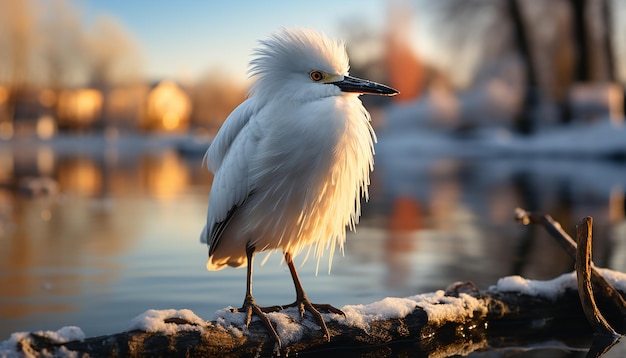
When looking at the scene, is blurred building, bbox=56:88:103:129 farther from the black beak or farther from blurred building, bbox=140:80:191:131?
the black beak

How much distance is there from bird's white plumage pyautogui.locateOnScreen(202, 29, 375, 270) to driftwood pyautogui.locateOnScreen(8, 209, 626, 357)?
0.59m

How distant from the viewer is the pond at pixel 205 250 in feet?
19.0

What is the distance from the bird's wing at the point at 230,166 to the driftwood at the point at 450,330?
73cm

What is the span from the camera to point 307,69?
4.32 metres

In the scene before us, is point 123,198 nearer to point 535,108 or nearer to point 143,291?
point 143,291

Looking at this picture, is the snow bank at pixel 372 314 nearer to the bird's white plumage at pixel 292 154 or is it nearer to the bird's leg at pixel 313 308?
the bird's leg at pixel 313 308

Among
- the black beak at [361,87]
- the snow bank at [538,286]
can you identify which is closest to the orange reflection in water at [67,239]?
the black beak at [361,87]

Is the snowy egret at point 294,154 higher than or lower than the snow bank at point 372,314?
higher

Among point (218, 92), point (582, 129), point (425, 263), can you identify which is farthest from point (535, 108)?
point (218, 92)

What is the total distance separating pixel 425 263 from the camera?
7352 mm

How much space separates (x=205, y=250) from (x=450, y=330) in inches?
160

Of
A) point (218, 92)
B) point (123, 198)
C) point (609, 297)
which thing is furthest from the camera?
point (218, 92)

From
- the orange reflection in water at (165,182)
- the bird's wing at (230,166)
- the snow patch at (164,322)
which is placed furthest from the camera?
the orange reflection in water at (165,182)

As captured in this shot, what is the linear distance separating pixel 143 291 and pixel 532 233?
5418mm
